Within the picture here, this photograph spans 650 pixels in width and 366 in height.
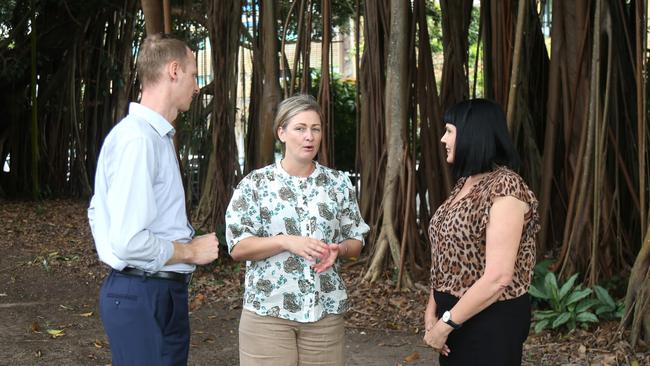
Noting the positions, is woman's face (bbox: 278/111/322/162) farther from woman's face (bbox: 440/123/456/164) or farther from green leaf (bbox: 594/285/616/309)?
green leaf (bbox: 594/285/616/309)

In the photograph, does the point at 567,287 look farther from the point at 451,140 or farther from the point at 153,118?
the point at 153,118

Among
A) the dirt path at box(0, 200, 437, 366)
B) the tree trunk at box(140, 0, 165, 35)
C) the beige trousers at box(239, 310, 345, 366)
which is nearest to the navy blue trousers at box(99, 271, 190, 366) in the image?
the beige trousers at box(239, 310, 345, 366)

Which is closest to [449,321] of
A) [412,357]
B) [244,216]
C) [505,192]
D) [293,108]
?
[505,192]

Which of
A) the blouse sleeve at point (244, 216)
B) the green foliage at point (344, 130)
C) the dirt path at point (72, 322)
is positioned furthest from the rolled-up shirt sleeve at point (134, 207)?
the green foliage at point (344, 130)

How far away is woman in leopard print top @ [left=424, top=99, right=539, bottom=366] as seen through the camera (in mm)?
2244

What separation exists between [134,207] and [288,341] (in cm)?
70

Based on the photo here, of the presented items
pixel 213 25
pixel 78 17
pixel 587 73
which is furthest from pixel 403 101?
pixel 78 17

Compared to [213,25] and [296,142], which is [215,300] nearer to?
[213,25]

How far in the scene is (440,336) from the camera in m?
2.37

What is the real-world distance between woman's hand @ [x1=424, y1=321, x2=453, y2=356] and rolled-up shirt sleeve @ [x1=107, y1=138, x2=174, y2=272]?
781mm

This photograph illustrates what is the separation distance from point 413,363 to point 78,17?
762 centimetres

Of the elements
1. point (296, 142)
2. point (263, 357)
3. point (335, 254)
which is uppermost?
point (296, 142)

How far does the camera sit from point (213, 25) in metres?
5.99

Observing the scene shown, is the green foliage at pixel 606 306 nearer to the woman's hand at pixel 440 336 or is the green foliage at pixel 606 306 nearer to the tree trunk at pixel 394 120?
the tree trunk at pixel 394 120
